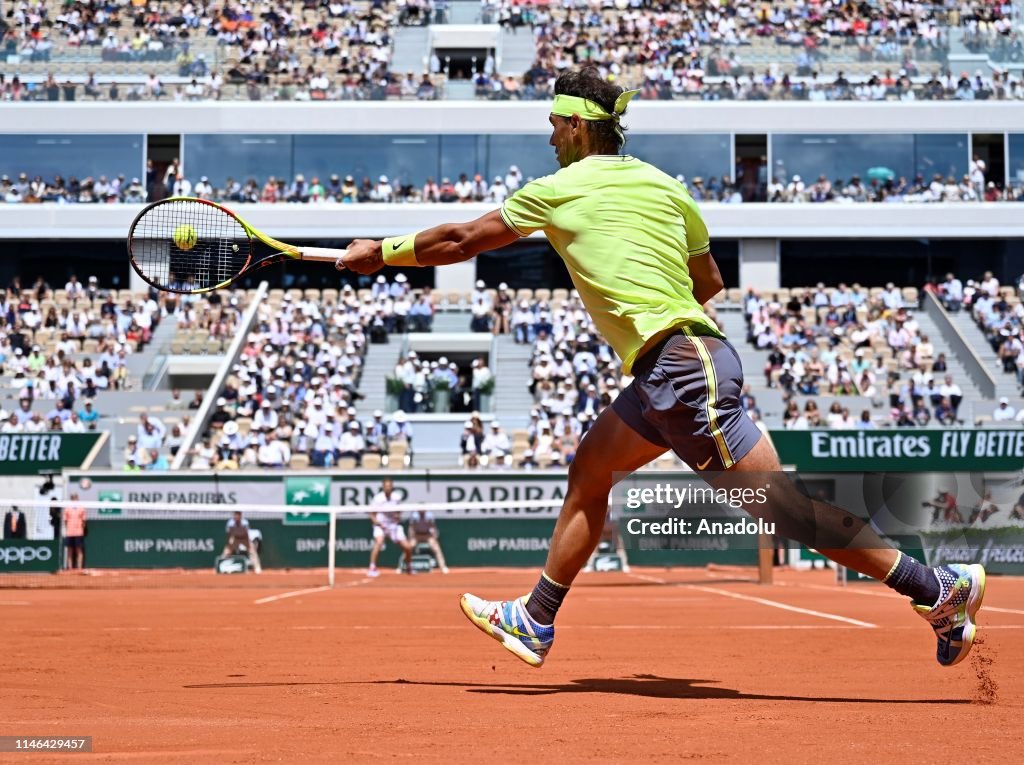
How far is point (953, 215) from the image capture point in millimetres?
40062

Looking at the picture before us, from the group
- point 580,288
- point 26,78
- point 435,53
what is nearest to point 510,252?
point 435,53

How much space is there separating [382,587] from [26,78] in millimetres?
28838

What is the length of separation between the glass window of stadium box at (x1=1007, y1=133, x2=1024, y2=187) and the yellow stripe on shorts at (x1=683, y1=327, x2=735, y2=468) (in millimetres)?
37687

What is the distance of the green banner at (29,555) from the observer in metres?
23.5

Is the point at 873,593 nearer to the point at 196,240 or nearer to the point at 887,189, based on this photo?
the point at 196,240

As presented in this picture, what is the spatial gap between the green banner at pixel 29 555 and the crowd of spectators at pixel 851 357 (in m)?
14.0

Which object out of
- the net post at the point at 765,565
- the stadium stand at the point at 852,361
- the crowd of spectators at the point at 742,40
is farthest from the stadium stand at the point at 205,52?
the net post at the point at 765,565

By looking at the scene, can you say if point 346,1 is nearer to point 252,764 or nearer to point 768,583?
point 768,583

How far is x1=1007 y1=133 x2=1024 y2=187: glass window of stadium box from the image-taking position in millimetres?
40344

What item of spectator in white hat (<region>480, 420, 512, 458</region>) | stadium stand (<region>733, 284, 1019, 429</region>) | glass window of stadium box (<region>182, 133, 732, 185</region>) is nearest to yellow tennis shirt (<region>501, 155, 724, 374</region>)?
spectator in white hat (<region>480, 420, 512, 458</region>)

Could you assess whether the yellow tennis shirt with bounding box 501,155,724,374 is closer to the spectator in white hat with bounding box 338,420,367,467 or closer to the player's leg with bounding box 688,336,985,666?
the player's leg with bounding box 688,336,985,666

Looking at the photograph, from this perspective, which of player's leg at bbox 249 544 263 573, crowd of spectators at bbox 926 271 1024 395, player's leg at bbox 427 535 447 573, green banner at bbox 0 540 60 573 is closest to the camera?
green banner at bbox 0 540 60 573

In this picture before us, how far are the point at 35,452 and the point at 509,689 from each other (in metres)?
22.4

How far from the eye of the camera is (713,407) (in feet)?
18.4
